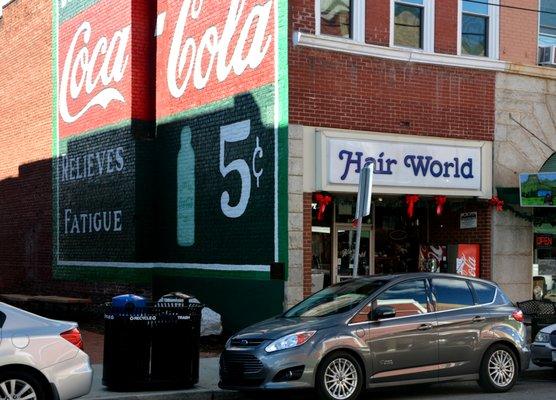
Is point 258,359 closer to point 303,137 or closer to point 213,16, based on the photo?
point 303,137

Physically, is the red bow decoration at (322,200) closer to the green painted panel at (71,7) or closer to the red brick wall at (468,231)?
the red brick wall at (468,231)

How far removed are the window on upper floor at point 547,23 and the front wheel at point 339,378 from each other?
10345mm

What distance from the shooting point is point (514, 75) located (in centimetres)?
1759

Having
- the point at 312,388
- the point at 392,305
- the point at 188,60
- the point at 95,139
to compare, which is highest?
the point at 188,60

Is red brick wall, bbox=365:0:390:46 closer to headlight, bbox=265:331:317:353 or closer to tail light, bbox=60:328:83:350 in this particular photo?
headlight, bbox=265:331:317:353

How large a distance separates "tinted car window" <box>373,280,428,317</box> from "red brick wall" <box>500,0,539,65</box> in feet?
25.8

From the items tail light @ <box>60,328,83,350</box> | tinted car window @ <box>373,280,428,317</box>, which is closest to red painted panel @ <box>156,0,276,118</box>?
tinted car window @ <box>373,280,428,317</box>

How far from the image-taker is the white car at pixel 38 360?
8.92 meters

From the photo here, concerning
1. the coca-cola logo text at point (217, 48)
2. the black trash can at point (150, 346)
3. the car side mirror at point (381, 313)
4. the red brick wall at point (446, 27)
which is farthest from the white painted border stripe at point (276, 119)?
the car side mirror at point (381, 313)

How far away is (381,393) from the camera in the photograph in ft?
38.4

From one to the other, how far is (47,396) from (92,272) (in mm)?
12398

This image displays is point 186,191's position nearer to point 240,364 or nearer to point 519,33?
point 519,33

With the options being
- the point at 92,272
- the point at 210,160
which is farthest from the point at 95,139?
the point at 210,160

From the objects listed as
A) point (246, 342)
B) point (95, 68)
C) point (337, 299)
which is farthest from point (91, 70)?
point (246, 342)
